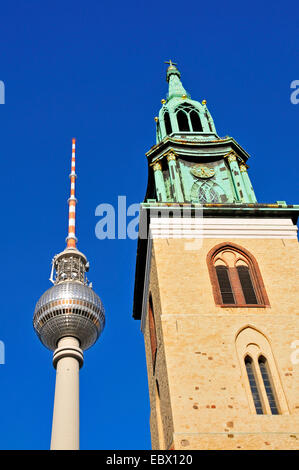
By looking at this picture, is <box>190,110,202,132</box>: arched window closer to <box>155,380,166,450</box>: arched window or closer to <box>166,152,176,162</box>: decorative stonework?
<box>166,152,176,162</box>: decorative stonework

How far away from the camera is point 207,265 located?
26125 millimetres

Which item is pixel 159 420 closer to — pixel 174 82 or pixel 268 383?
pixel 268 383

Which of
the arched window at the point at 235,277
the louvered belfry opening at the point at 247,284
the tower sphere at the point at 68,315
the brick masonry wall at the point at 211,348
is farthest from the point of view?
the tower sphere at the point at 68,315

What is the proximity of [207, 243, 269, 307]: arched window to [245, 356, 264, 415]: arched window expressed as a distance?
265 cm

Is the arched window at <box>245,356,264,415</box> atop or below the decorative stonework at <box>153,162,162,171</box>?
below

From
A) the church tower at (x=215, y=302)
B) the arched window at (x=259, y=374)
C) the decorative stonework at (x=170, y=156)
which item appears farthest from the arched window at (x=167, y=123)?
the arched window at (x=259, y=374)

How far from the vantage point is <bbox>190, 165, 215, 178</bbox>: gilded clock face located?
32259mm

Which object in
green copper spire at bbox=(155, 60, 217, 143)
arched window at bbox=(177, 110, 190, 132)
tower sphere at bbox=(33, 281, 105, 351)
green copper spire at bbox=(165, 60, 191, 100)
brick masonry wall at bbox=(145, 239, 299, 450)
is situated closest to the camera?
brick masonry wall at bbox=(145, 239, 299, 450)

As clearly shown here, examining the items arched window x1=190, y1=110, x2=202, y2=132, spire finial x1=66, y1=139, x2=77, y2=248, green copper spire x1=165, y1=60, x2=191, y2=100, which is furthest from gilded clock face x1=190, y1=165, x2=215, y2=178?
spire finial x1=66, y1=139, x2=77, y2=248

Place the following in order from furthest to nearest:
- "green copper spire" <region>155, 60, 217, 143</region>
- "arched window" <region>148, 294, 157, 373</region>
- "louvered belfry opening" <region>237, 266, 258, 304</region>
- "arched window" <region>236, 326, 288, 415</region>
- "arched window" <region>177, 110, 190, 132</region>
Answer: "arched window" <region>177, 110, 190, 132</region> → "green copper spire" <region>155, 60, 217, 143</region> → "arched window" <region>148, 294, 157, 373</region> → "louvered belfry opening" <region>237, 266, 258, 304</region> → "arched window" <region>236, 326, 288, 415</region>

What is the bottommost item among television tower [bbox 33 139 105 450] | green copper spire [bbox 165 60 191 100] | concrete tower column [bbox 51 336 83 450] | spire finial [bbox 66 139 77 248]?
concrete tower column [bbox 51 336 83 450]

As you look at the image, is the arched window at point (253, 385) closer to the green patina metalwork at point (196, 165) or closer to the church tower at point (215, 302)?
the church tower at point (215, 302)

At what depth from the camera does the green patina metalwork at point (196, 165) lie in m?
31.1

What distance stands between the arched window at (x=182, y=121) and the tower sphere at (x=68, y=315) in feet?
61.8
